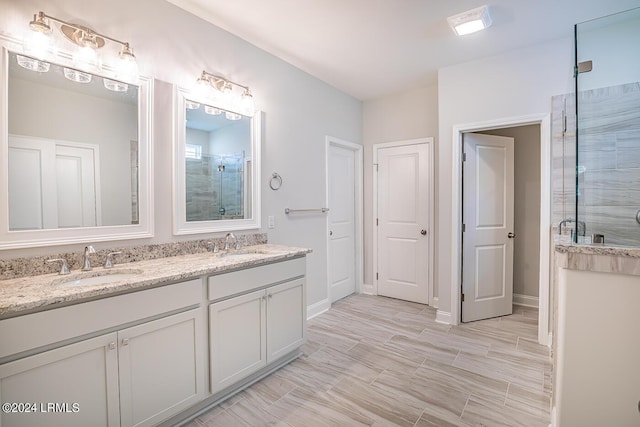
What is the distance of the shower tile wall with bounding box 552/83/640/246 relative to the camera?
6.06 ft

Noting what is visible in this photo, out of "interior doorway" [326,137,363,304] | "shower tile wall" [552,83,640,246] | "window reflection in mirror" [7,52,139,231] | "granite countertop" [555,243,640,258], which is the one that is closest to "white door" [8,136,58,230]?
"window reflection in mirror" [7,52,139,231]

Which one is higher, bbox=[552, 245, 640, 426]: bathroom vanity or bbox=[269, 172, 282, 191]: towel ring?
bbox=[269, 172, 282, 191]: towel ring

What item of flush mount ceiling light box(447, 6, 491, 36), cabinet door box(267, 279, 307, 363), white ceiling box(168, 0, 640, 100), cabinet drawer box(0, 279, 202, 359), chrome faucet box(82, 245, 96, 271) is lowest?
cabinet door box(267, 279, 307, 363)

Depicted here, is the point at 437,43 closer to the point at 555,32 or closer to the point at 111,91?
the point at 555,32

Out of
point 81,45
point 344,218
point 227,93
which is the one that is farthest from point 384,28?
point 344,218

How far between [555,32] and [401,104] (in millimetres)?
1676

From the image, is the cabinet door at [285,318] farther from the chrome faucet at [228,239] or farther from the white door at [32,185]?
the white door at [32,185]

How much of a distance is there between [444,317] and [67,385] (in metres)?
3.19

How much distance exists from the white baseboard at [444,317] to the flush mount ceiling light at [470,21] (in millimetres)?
2724

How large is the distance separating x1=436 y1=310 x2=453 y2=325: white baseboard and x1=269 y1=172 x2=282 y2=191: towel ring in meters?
2.25

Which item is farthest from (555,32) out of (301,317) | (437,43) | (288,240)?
(301,317)

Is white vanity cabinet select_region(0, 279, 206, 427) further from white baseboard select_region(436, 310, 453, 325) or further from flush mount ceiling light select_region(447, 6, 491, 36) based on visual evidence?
flush mount ceiling light select_region(447, 6, 491, 36)

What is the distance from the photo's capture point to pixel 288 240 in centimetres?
314

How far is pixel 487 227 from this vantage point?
338 cm
